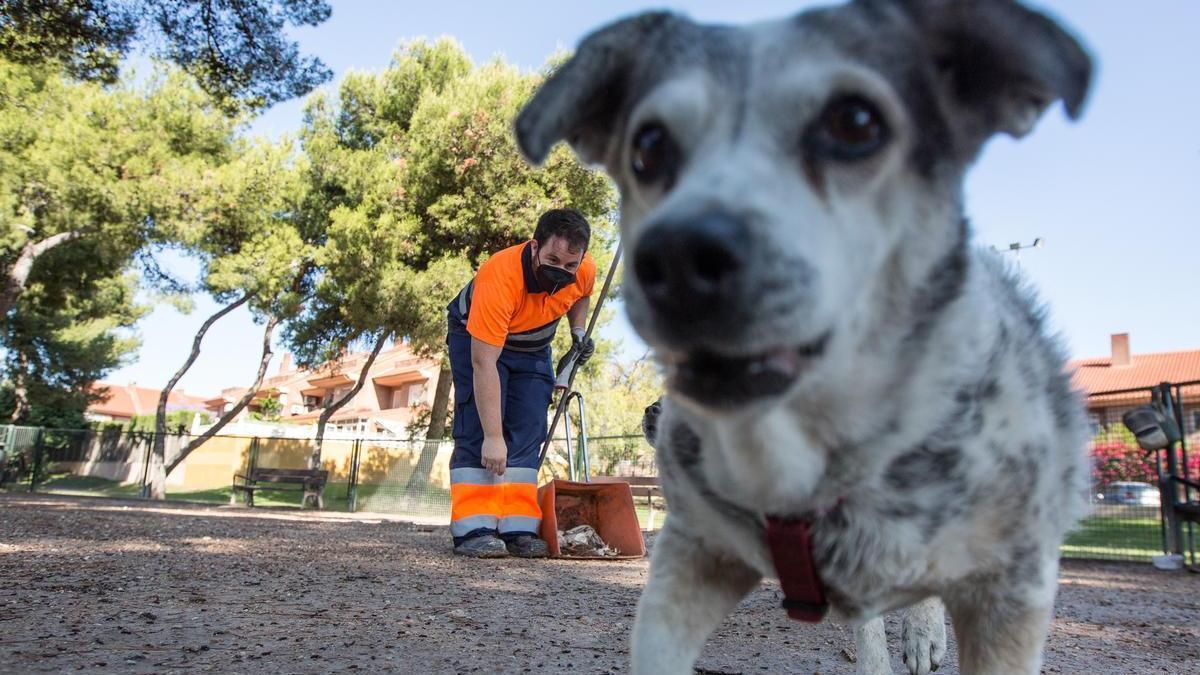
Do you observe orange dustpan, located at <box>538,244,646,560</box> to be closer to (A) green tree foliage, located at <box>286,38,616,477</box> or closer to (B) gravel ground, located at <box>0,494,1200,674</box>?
(B) gravel ground, located at <box>0,494,1200,674</box>

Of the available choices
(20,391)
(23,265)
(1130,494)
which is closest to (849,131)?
(1130,494)

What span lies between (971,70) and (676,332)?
94 cm

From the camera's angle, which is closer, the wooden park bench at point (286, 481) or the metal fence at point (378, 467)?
the metal fence at point (378, 467)

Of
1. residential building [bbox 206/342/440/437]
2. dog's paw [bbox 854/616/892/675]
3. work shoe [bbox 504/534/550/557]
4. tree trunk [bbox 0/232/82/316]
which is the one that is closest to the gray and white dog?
dog's paw [bbox 854/616/892/675]

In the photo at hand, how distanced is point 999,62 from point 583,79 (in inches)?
35.3

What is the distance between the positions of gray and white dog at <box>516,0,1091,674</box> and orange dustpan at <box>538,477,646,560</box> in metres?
4.89

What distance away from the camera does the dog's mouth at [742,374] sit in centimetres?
146

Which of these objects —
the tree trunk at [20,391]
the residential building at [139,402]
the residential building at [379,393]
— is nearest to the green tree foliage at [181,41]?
the tree trunk at [20,391]

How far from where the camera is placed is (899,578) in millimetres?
1805

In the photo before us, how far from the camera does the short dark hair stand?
587cm

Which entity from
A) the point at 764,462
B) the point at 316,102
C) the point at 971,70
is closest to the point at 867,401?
the point at 764,462

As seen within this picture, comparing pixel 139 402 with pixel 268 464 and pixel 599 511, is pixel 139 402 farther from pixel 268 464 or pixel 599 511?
pixel 599 511

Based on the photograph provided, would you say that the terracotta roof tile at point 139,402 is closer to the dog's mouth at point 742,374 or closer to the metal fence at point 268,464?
the metal fence at point 268,464

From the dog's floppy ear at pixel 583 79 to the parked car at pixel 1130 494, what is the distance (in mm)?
9900
